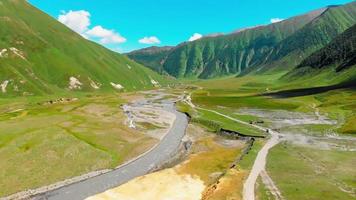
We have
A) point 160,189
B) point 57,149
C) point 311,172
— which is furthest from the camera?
point 57,149

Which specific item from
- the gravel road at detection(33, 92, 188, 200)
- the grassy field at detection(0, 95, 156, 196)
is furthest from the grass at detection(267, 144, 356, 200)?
the grassy field at detection(0, 95, 156, 196)

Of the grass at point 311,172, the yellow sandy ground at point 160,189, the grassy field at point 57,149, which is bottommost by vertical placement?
the yellow sandy ground at point 160,189

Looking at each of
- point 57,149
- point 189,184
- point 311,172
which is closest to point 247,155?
point 311,172

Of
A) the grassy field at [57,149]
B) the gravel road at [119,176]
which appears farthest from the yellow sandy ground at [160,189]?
the grassy field at [57,149]

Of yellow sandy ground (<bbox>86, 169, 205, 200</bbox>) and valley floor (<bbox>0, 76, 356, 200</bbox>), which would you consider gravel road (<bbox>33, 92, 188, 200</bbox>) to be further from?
yellow sandy ground (<bbox>86, 169, 205, 200</bbox>)

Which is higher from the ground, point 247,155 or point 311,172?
point 247,155

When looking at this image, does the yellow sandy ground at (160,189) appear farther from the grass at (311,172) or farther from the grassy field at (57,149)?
→ the grass at (311,172)

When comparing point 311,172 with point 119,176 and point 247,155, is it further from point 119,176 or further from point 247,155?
point 119,176
